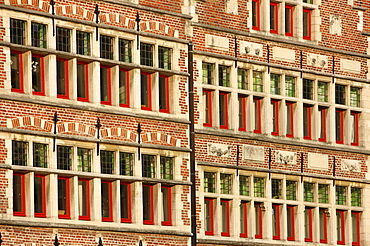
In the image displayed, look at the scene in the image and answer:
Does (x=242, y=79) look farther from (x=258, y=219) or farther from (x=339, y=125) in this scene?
(x=258, y=219)

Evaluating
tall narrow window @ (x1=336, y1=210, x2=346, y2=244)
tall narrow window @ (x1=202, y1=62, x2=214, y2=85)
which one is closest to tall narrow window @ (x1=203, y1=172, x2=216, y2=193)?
tall narrow window @ (x1=202, y1=62, x2=214, y2=85)

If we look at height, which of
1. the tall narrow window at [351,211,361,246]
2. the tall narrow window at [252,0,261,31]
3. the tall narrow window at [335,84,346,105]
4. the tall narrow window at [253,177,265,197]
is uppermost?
the tall narrow window at [252,0,261,31]

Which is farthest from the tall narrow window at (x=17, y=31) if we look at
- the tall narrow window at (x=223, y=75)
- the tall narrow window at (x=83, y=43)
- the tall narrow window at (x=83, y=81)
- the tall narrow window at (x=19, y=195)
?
the tall narrow window at (x=223, y=75)

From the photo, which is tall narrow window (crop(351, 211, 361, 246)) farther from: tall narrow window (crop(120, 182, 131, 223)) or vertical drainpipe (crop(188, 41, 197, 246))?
tall narrow window (crop(120, 182, 131, 223))

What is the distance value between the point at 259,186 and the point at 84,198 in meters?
4.54

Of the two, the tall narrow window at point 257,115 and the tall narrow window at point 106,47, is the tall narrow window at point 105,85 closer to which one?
the tall narrow window at point 106,47

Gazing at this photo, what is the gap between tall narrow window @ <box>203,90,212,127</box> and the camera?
86.1 feet

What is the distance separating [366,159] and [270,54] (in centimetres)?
357

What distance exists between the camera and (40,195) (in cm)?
2350

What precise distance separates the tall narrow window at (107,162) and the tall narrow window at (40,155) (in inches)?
52.3

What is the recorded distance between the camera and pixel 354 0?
29.1 meters

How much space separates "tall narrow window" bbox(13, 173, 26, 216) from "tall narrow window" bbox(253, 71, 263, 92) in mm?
6412

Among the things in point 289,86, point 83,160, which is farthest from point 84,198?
point 289,86

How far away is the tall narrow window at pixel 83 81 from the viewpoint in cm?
2444
